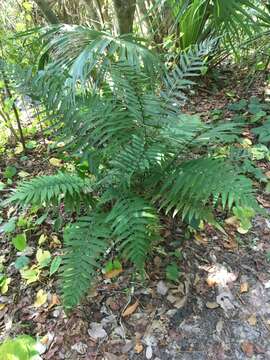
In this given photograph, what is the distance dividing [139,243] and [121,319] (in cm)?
45

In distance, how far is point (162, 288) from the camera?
189 centimetres

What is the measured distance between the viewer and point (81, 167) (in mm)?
2246

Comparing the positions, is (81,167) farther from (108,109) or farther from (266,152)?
(266,152)

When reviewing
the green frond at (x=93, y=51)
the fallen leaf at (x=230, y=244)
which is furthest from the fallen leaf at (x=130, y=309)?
the green frond at (x=93, y=51)

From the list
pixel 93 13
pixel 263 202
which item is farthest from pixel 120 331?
pixel 93 13

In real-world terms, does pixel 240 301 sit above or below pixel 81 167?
below

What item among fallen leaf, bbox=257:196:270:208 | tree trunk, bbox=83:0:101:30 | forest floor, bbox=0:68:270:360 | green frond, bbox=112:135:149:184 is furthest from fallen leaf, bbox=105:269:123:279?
tree trunk, bbox=83:0:101:30

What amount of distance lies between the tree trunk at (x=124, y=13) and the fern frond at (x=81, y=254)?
2.02m

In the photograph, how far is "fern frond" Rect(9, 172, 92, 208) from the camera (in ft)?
5.69

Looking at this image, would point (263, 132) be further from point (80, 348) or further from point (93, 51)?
point (80, 348)

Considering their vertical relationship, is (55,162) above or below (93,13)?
below

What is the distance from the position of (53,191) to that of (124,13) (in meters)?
2.00

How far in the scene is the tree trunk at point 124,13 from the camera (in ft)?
9.98

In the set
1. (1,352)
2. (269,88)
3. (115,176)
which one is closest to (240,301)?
(115,176)
